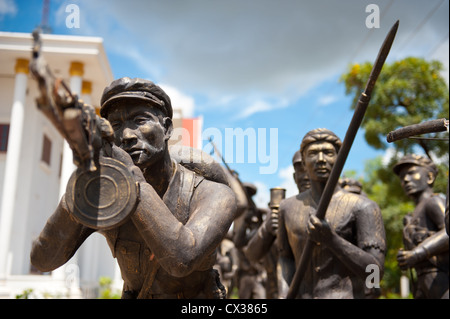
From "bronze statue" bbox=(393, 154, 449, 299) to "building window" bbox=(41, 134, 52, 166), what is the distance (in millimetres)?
15515

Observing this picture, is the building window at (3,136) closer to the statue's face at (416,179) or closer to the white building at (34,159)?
the white building at (34,159)

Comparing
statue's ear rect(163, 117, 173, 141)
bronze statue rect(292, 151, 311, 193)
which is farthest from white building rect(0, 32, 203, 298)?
statue's ear rect(163, 117, 173, 141)

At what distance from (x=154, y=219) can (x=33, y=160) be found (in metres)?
16.9

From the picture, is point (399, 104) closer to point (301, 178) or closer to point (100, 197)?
point (301, 178)

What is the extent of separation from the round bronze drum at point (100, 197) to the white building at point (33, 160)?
1187cm

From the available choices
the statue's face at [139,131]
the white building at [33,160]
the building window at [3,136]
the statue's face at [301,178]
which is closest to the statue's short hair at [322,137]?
Answer: the statue's face at [301,178]

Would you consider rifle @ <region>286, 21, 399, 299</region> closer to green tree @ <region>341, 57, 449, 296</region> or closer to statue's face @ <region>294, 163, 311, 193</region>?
statue's face @ <region>294, 163, 311, 193</region>

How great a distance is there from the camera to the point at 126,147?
9.69 feet

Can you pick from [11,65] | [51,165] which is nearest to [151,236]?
[11,65]

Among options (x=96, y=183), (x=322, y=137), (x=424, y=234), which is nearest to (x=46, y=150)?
(x=424, y=234)

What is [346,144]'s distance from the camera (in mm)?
3803

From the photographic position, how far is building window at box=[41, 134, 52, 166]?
1927 cm

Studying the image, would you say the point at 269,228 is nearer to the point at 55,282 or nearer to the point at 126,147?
the point at 126,147

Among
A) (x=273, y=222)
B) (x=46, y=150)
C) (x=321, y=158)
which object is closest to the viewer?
(x=321, y=158)
